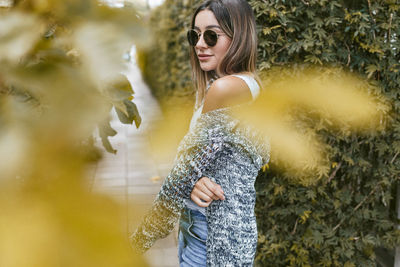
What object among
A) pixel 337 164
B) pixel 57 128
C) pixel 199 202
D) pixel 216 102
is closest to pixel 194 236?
pixel 199 202

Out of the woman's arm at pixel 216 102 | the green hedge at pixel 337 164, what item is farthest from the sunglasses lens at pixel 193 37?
the green hedge at pixel 337 164

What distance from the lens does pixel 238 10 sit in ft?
4.59

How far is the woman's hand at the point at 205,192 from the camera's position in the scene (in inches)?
52.7

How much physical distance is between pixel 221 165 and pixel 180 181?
16 cm

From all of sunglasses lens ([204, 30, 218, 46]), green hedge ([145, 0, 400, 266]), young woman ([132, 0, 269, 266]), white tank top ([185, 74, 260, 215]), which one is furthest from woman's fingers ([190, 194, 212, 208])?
green hedge ([145, 0, 400, 266])

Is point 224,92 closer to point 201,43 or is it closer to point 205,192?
point 201,43

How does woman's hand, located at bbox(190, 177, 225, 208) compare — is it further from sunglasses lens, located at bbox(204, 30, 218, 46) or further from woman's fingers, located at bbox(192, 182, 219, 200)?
sunglasses lens, located at bbox(204, 30, 218, 46)

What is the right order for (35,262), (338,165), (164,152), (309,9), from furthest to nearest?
(338,165) → (309,9) → (164,152) → (35,262)

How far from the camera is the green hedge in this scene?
6.86 feet

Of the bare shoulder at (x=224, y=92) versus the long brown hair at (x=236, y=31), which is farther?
the long brown hair at (x=236, y=31)

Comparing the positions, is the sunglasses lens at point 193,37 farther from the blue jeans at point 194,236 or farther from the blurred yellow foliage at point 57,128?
the blurred yellow foliage at point 57,128

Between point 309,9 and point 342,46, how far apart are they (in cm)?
27

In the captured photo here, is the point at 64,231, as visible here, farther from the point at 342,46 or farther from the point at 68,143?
the point at 342,46

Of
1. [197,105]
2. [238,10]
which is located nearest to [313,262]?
[197,105]
